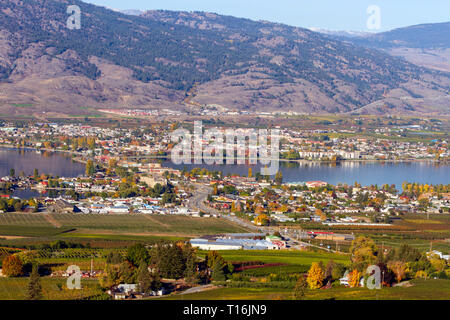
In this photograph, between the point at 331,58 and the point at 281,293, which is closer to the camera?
the point at 281,293

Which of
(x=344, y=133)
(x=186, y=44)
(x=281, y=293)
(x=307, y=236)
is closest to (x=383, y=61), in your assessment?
(x=186, y=44)

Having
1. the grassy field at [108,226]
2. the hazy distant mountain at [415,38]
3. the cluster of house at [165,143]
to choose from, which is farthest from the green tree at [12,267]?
the hazy distant mountain at [415,38]

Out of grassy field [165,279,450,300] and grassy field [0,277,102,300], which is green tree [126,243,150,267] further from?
grassy field [165,279,450,300]

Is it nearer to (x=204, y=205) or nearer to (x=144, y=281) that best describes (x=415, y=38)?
(x=204, y=205)

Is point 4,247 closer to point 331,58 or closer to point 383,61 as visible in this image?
point 331,58

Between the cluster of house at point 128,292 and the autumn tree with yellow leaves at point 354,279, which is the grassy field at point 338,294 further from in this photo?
the cluster of house at point 128,292

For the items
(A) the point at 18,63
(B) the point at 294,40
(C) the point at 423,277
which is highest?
(B) the point at 294,40

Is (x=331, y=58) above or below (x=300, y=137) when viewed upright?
above
